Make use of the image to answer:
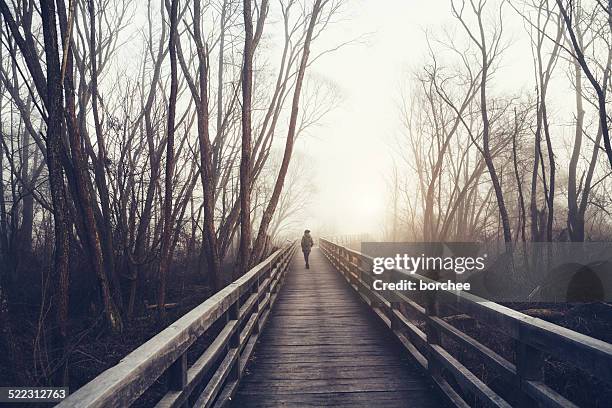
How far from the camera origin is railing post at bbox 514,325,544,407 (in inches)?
94.6

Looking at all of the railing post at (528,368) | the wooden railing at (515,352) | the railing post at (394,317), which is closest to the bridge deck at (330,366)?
the railing post at (394,317)

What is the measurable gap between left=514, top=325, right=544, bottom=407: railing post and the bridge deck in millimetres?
1443

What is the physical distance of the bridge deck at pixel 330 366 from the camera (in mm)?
3881

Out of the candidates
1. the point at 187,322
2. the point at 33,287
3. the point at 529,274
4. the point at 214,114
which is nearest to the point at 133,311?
the point at 33,287

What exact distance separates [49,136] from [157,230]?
5191 mm

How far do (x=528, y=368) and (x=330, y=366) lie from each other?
8.85 feet

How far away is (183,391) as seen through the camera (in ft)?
7.72

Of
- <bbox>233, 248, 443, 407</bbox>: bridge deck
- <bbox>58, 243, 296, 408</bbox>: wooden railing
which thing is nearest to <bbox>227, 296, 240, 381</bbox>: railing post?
<bbox>58, 243, 296, 408</bbox>: wooden railing

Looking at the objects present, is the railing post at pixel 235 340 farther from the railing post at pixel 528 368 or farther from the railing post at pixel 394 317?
the railing post at pixel 528 368

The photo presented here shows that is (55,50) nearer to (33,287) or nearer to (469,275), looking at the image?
(33,287)

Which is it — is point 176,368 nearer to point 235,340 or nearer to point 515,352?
point 235,340

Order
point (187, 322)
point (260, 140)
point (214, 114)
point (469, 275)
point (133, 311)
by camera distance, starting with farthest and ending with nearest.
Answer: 1. point (214, 114)
2. point (469, 275)
3. point (260, 140)
4. point (133, 311)
5. point (187, 322)

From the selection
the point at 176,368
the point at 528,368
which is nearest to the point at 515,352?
the point at 528,368

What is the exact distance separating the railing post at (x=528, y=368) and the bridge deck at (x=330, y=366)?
144 cm
